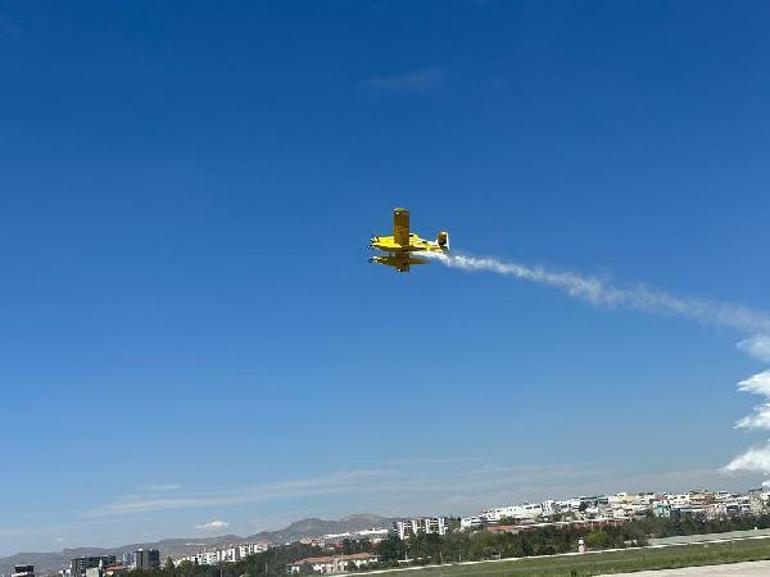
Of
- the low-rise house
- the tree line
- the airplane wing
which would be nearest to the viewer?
the airplane wing

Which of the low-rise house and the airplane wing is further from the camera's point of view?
the low-rise house

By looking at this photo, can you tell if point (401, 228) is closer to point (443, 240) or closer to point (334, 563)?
point (443, 240)

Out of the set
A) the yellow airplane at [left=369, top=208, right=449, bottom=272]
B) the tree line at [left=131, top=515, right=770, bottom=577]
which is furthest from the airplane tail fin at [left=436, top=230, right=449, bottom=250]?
the tree line at [left=131, top=515, right=770, bottom=577]

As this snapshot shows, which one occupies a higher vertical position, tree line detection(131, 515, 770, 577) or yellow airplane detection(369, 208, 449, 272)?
yellow airplane detection(369, 208, 449, 272)

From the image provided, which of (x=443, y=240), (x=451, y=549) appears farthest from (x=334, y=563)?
(x=443, y=240)

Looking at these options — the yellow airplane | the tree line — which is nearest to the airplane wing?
the yellow airplane

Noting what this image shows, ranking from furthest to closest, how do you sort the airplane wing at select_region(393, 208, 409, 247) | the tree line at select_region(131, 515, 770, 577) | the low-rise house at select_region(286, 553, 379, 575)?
the tree line at select_region(131, 515, 770, 577) < the low-rise house at select_region(286, 553, 379, 575) < the airplane wing at select_region(393, 208, 409, 247)

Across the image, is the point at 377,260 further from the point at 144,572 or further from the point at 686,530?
the point at 686,530

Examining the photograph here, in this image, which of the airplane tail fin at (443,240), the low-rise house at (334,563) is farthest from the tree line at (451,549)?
the airplane tail fin at (443,240)

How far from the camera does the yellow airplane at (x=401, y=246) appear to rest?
155 ft

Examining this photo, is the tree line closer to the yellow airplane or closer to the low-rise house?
the low-rise house

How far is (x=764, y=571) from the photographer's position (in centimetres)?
4366

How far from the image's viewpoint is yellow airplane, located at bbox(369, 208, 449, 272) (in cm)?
4719

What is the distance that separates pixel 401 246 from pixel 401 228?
1.08 metres
